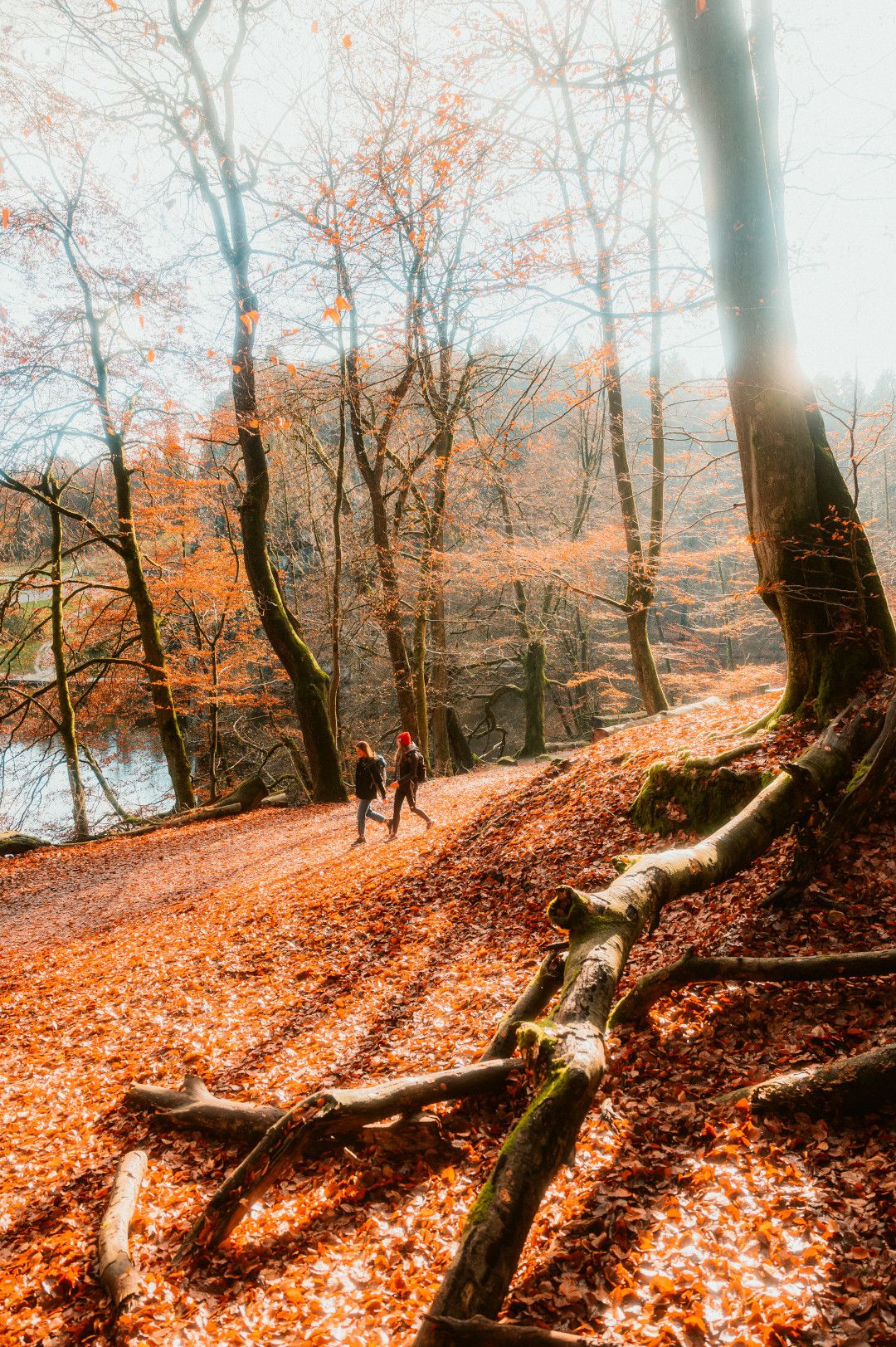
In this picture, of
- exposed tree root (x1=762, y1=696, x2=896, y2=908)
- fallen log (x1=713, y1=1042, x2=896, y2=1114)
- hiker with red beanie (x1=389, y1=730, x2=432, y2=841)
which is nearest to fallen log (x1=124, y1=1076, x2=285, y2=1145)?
fallen log (x1=713, y1=1042, x2=896, y2=1114)

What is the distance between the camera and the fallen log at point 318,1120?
3232mm

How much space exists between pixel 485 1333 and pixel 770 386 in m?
6.46

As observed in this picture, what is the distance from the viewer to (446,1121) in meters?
3.82

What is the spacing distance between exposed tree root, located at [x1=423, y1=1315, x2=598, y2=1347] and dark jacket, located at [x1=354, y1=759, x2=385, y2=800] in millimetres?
7947

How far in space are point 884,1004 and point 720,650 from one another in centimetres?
2885

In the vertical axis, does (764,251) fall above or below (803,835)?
above

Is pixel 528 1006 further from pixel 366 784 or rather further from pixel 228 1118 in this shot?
pixel 366 784

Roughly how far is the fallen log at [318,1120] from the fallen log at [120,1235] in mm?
248

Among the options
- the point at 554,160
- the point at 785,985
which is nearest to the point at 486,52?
the point at 554,160

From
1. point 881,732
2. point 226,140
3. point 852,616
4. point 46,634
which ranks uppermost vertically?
point 226,140

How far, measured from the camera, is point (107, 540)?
50.0 ft

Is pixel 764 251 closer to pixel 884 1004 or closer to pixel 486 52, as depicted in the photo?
pixel 486 52

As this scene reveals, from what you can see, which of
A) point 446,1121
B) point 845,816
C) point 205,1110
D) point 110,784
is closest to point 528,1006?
point 446,1121

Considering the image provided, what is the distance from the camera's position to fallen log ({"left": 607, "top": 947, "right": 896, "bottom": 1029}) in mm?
3766
